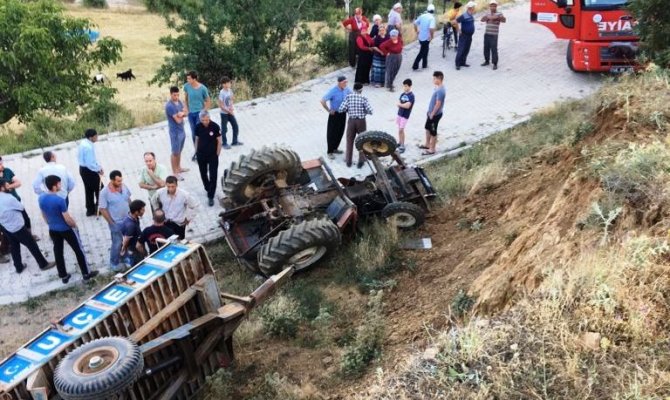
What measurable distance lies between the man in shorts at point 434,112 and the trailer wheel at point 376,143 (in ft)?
6.11

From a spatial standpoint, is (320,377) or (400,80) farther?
(400,80)

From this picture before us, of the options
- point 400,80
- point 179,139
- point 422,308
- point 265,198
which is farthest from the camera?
point 400,80

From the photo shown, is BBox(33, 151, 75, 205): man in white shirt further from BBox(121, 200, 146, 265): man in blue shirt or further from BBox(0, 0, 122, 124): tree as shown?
BBox(0, 0, 122, 124): tree

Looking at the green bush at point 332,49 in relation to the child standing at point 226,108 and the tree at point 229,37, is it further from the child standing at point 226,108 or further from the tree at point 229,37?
the child standing at point 226,108

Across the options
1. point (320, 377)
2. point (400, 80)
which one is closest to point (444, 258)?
point (320, 377)

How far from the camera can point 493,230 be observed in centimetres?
757

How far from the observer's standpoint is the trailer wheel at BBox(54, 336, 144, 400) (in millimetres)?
4367

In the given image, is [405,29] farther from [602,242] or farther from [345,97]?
[602,242]

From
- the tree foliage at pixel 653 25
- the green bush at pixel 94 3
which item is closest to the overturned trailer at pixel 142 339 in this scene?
the tree foliage at pixel 653 25

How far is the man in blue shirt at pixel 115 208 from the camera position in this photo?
26.6 ft

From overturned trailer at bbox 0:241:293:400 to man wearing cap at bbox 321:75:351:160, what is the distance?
5.09m

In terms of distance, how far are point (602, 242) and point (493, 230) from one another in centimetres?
261

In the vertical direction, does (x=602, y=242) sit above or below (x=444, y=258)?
above

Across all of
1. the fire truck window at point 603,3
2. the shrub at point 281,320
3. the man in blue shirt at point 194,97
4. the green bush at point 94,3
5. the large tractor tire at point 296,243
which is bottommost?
the shrub at point 281,320
